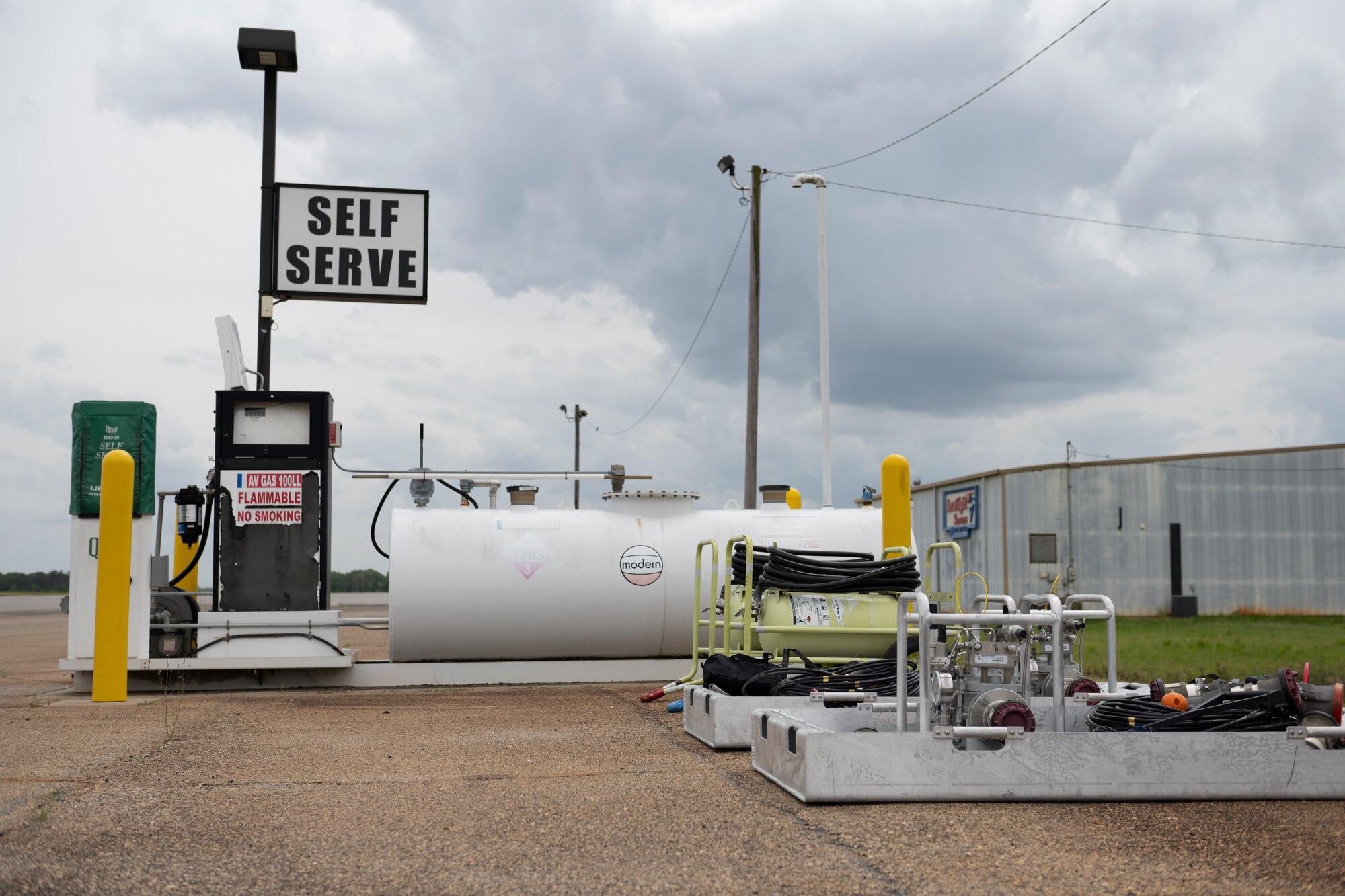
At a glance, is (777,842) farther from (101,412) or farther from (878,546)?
(101,412)

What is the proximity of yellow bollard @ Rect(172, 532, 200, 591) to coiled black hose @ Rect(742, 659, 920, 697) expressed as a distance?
7604mm

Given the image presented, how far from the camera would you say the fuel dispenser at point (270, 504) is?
12398 mm

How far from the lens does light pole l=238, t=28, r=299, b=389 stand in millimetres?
13922

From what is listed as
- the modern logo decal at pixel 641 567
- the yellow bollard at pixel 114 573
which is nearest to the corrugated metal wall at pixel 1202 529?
the modern logo decal at pixel 641 567

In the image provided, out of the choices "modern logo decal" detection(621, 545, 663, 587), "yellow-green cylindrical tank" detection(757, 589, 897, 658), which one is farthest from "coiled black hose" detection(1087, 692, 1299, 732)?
"modern logo decal" detection(621, 545, 663, 587)

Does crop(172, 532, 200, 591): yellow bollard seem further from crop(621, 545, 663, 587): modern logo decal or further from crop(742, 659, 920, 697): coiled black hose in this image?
crop(742, 659, 920, 697): coiled black hose

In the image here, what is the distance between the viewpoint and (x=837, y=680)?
8055 millimetres

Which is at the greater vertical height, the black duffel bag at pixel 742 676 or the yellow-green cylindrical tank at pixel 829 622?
the yellow-green cylindrical tank at pixel 829 622

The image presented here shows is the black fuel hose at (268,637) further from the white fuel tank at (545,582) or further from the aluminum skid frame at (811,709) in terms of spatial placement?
the aluminum skid frame at (811,709)

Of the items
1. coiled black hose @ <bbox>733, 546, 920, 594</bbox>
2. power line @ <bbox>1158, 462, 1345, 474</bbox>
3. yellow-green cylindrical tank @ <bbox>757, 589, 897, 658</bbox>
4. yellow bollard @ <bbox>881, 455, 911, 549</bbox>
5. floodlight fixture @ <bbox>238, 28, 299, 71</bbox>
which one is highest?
floodlight fixture @ <bbox>238, 28, 299, 71</bbox>

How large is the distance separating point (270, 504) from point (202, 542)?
1033 millimetres

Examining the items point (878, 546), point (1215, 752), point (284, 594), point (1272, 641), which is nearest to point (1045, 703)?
point (1215, 752)

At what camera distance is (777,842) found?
Result: 4.75 m

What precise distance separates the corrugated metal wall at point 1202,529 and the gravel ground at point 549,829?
2381cm
